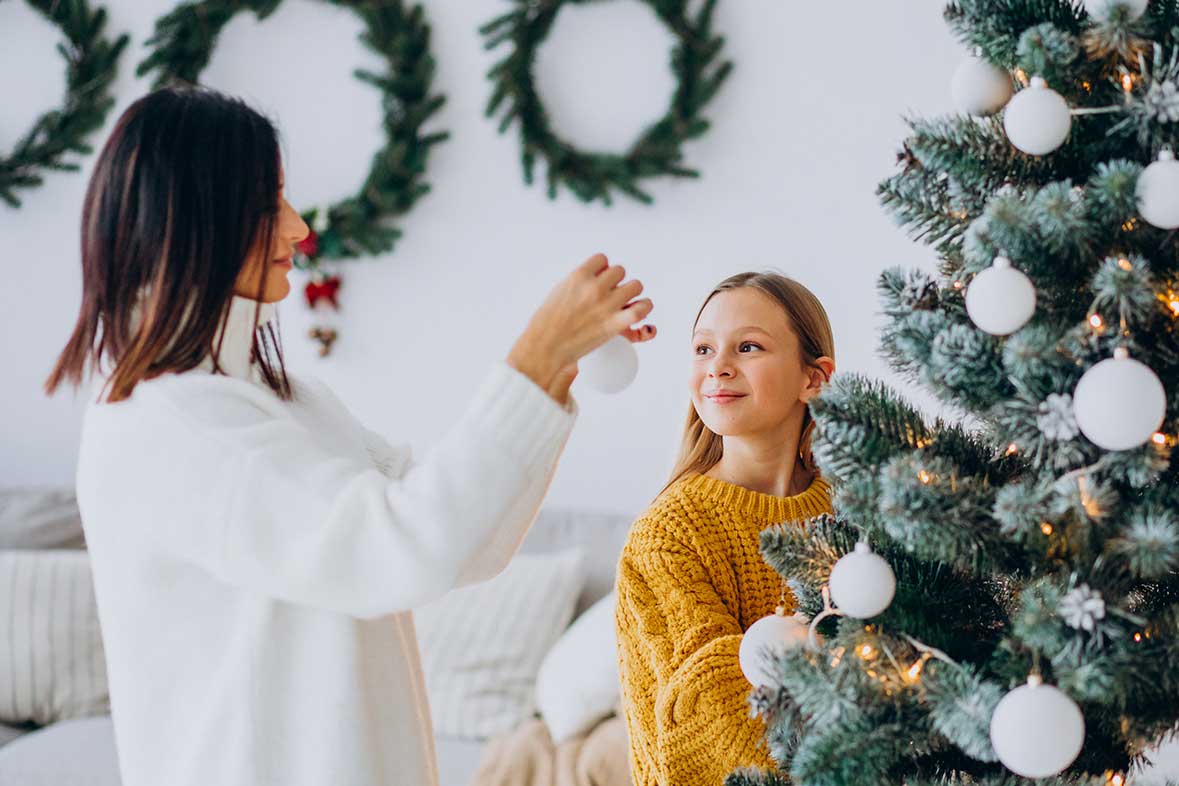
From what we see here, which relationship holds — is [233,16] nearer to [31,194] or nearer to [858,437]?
[31,194]

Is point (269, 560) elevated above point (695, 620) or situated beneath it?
elevated above

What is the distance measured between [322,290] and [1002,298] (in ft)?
7.15

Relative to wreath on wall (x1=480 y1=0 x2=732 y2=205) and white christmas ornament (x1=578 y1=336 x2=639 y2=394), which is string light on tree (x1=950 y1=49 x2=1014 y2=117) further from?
wreath on wall (x1=480 y1=0 x2=732 y2=205)

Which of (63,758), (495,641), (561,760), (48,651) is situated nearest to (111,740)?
(63,758)

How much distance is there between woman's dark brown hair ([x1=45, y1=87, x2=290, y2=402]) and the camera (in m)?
0.91

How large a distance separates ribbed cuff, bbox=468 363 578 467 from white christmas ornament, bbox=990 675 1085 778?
1.16 feet

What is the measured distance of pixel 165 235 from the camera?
91cm

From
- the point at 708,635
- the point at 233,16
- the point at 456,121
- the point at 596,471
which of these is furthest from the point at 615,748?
the point at 233,16

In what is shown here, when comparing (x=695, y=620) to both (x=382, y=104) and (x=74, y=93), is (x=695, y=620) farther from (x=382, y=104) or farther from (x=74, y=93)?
(x=74, y=93)

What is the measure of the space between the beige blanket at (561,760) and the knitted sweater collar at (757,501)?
35.8 inches

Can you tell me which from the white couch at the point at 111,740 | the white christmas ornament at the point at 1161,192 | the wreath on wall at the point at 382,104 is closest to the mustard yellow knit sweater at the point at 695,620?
the white christmas ornament at the point at 1161,192

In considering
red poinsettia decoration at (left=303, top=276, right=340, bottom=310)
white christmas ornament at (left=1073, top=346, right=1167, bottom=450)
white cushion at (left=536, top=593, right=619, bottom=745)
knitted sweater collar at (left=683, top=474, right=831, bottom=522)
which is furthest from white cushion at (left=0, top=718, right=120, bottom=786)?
white christmas ornament at (left=1073, top=346, right=1167, bottom=450)

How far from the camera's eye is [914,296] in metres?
0.89

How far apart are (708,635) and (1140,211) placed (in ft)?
1.83
